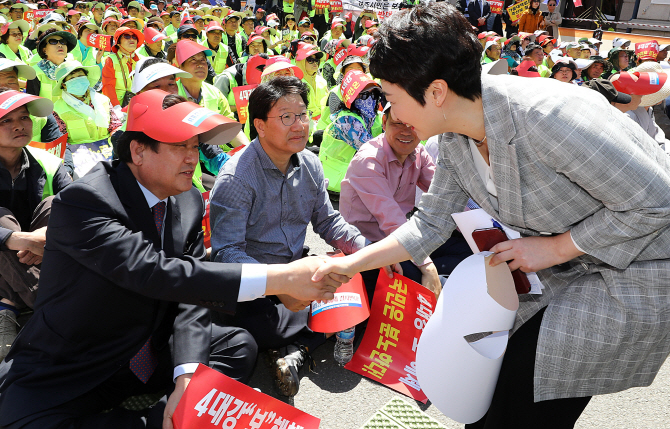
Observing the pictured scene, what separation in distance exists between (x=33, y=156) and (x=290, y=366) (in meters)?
1.89

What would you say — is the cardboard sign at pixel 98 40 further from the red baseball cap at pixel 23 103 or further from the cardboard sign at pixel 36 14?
the red baseball cap at pixel 23 103

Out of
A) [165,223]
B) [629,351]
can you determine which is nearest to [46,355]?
[165,223]

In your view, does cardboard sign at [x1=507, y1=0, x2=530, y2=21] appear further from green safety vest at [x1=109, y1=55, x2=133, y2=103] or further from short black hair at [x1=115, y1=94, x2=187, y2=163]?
short black hair at [x1=115, y1=94, x2=187, y2=163]

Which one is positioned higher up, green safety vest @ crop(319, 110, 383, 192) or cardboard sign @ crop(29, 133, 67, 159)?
cardboard sign @ crop(29, 133, 67, 159)

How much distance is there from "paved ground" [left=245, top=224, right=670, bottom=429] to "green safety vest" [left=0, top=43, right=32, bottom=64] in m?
7.29

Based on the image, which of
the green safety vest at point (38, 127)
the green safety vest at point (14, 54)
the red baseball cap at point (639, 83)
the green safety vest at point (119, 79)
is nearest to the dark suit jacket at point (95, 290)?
the green safety vest at point (38, 127)

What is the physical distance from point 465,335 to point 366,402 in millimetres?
1107

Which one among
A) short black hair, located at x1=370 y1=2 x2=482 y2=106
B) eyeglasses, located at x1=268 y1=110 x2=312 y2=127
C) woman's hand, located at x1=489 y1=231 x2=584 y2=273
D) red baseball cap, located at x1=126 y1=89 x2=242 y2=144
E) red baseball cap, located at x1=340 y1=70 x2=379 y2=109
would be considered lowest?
red baseball cap, located at x1=340 y1=70 x2=379 y2=109

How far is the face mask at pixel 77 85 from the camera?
191 inches

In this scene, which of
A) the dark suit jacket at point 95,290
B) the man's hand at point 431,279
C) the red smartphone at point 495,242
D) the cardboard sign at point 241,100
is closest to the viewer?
the red smartphone at point 495,242

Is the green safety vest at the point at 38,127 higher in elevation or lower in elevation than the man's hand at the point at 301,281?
lower

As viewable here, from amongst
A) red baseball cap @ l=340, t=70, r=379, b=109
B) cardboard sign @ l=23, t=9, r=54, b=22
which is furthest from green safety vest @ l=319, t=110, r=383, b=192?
cardboard sign @ l=23, t=9, r=54, b=22

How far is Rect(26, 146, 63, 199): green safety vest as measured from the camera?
122 inches

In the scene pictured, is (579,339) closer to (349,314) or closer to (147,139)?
(349,314)
